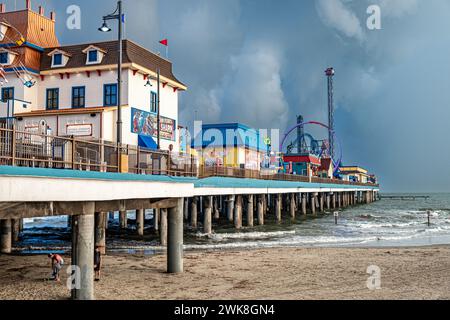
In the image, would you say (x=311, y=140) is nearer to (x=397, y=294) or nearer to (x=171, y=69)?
(x=171, y=69)

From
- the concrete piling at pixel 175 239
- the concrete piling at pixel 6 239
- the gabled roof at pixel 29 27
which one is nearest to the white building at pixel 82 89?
the gabled roof at pixel 29 27

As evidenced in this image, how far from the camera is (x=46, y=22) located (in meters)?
35.2

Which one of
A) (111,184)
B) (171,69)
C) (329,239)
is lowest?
(329,239)

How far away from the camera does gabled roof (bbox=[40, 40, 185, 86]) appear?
2905 cm

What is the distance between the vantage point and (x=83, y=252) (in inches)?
409

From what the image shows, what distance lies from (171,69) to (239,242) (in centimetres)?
1440

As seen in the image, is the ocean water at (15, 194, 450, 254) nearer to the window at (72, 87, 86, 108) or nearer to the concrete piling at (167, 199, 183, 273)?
the concrete piling at (167, 199, 183, 273)

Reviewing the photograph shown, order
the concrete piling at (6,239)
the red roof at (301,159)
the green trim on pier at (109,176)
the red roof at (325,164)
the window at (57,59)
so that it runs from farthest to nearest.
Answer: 1. the red roof at (325,164)
2. the red roof at (301,159)
3. the window at (57,59)
4. the concrete piling at (6,239)
5. the green trim on pier at (109,176)

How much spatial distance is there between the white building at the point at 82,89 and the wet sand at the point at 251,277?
33.5 feet

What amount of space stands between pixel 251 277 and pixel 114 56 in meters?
19.3

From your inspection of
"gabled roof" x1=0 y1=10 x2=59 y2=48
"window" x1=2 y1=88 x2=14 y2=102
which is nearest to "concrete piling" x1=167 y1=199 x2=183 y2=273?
"window" x1=2 y1=88 x2=14 y2=102

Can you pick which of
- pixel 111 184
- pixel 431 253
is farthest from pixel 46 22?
pixel 431 253

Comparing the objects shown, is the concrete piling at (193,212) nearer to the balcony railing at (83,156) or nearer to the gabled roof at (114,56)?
the gabled roof at (114,56)

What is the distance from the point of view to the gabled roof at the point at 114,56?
29.0 m
